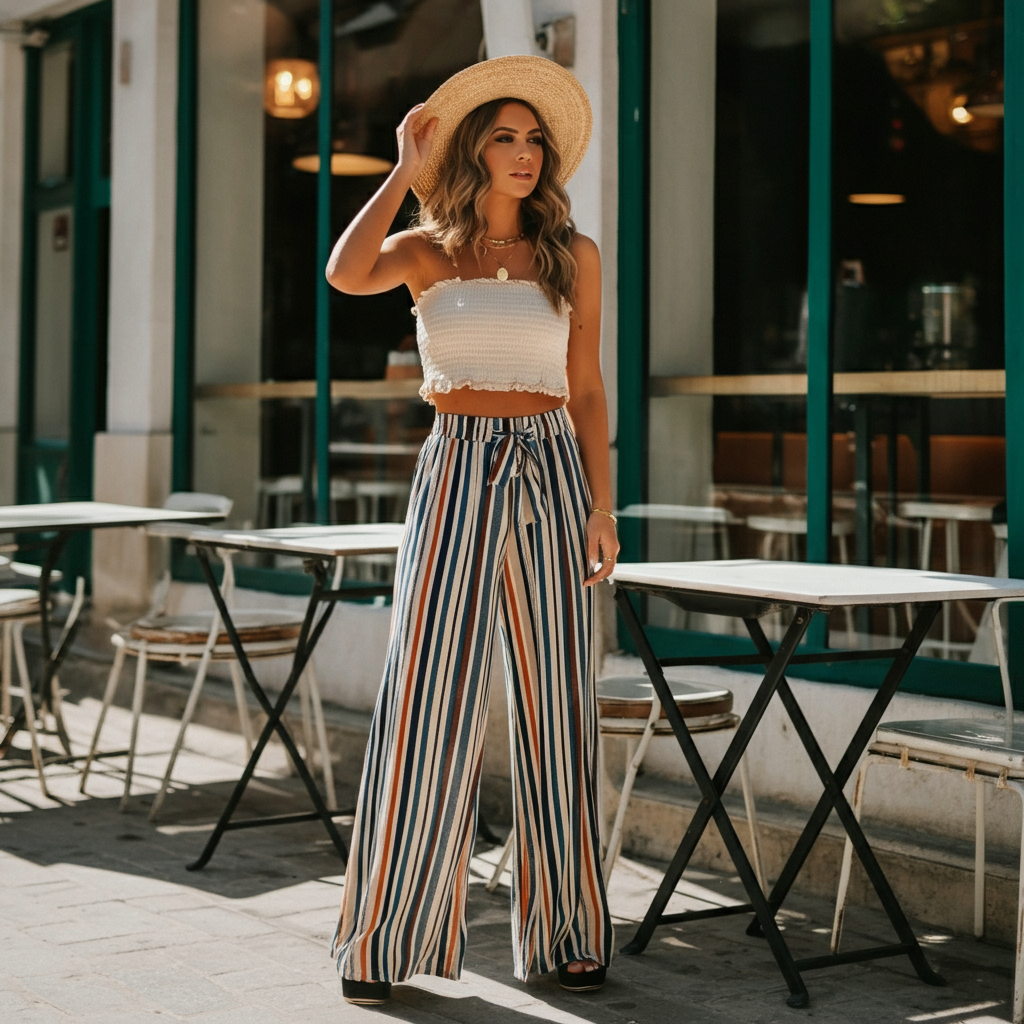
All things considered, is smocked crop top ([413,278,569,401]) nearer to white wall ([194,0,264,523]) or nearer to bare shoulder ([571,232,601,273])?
bare shoulder ([571,232,601,273])

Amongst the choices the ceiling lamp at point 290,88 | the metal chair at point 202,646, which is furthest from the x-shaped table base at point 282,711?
the ceiling lamp at point 290,88

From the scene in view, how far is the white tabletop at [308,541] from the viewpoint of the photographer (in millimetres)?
4562

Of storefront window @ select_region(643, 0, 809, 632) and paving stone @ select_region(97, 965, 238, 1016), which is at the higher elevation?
storefront window @ select_region(643, 0, 809, 632)

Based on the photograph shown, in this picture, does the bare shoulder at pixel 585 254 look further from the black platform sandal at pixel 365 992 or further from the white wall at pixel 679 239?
the white wall at pixel 679 239

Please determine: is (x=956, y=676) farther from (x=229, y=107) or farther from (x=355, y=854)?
(x=229, y=107)

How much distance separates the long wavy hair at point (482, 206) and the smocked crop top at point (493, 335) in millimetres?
65

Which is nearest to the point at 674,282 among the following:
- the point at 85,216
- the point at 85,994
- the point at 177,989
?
the point at 177,989

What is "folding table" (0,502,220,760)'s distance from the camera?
5613 mm

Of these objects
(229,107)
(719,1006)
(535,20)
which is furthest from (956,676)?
(229,107)

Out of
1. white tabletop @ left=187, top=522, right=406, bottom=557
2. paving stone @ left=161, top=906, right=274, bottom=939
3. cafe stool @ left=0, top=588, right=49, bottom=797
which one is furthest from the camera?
cafe stool @ left=0, top=588, right=49, bottom=797

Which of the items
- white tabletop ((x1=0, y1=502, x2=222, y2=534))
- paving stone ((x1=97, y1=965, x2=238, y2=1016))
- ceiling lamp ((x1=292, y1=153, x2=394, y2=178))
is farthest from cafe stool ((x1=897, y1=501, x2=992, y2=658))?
ceiling lamp ((x1=292, y1=153, x2=394, y2=178))

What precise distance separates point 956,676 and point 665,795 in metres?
1.01

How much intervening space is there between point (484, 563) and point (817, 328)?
1905 mm

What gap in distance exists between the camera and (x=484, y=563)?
3590mm
